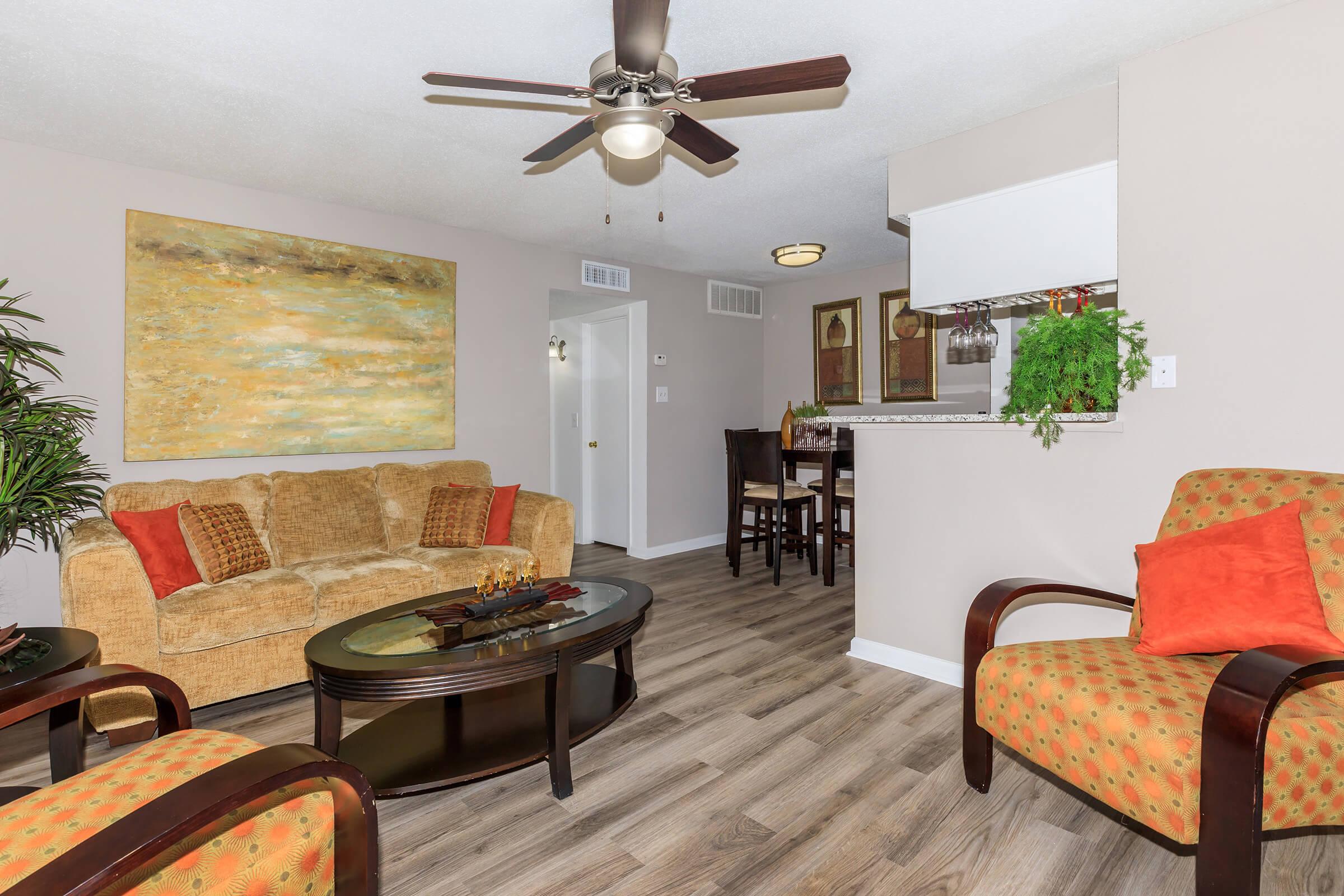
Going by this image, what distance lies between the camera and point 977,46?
232 centimetres

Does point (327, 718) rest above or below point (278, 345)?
below

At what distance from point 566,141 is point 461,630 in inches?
68.3

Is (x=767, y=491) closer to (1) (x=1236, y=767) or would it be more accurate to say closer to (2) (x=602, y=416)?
(2) (x=602, y=416)

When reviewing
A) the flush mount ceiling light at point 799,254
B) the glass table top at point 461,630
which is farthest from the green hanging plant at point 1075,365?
the flush mount ceiling light at point 799,254

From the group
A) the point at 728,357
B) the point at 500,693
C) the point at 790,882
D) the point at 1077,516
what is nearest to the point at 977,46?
the point at 1077,516

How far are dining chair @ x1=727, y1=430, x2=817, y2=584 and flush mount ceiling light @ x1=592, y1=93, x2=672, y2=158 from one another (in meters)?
2.83

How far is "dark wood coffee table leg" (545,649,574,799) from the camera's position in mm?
2074

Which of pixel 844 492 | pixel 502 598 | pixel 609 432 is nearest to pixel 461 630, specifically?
pixel 502 598

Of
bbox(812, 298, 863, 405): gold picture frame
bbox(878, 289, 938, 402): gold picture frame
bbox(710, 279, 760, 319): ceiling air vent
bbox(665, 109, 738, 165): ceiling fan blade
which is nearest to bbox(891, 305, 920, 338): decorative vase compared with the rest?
bbox(878, 289, 938, 402): gold picture frame

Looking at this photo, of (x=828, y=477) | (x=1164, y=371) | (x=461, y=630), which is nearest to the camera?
(x=461, y=630)

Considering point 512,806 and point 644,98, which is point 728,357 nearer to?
point 644,98

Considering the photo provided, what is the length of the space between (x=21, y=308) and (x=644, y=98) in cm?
311

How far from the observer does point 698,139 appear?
2.31 m

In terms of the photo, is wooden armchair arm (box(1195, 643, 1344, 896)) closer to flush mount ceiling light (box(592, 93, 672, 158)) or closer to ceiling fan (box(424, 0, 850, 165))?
ceiling fan (box(424, 0, 850, 165))
